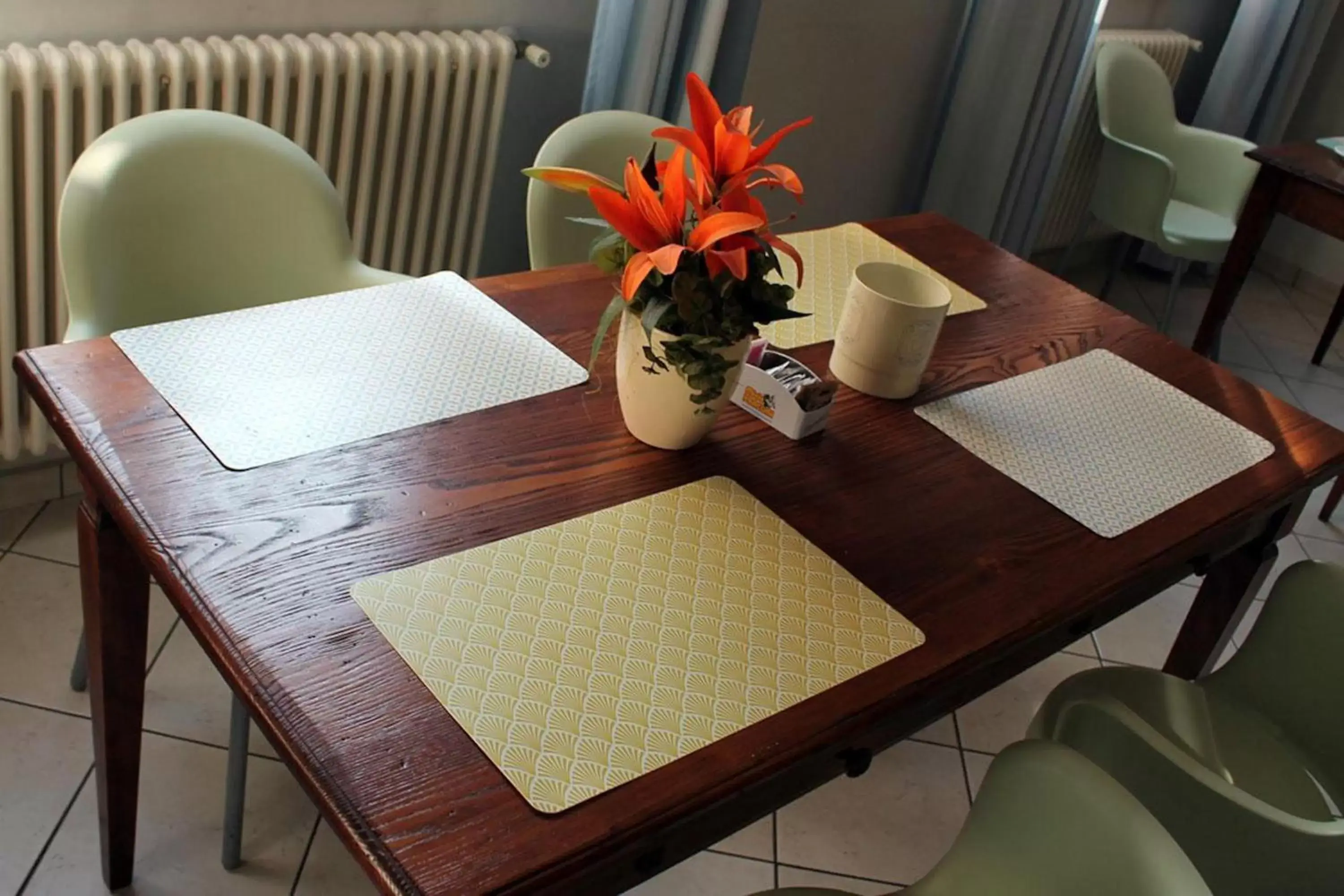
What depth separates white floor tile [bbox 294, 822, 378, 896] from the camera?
1.56m

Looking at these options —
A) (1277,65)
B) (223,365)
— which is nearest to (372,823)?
(223,365)

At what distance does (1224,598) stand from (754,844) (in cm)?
75

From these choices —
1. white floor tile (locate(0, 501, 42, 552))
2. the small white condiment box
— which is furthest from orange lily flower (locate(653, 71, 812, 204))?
white floor tile (locate(0, 501, 42, 552))

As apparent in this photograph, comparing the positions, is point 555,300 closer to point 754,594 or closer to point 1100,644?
point 754,594

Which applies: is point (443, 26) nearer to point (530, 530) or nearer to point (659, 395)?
point (659, 395)

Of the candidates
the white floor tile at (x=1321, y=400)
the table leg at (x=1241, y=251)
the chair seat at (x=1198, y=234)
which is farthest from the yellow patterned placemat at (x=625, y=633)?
the white floor tile at (x=1321, y=400)

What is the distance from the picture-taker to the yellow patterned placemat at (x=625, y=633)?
2.89 feet

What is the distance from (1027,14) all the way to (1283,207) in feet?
2.48

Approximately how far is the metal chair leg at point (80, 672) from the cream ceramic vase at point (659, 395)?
3.15ft

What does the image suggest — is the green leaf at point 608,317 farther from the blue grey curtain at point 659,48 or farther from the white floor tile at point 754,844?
the blue grey curtain at point 659,48

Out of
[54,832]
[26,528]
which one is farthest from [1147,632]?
[26,528]

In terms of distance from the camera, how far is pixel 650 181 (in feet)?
3.82

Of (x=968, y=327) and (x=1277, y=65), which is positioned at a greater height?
(x=1277, y=65)

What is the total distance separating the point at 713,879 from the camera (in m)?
1.68
